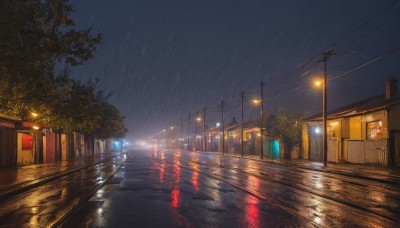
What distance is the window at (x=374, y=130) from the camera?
104 ft

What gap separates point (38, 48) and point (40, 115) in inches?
458

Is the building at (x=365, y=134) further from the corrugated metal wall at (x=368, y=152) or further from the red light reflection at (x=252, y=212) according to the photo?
the red light reflection at (x=252, y=212)

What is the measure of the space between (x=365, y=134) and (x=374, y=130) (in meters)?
1.68

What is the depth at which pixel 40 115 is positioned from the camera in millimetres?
27438

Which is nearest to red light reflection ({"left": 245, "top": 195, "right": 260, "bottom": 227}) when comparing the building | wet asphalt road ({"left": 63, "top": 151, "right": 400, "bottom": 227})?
wet asphalt road ({"left": 63, "top": 151, "right": 400, "bottom": 227})

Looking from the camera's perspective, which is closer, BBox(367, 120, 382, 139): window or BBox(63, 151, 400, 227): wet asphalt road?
BBox(63, 151, 400, 227): wet asphalt road

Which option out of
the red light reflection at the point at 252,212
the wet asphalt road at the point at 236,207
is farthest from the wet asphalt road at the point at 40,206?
the red light reflection at the point at 252,212

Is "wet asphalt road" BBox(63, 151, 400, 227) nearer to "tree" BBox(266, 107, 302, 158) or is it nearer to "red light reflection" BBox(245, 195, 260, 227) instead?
"red light reflection" BBox(245, 195, 260, 227)

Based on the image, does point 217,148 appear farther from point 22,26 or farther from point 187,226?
point 187,226

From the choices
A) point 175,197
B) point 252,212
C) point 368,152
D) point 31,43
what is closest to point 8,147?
point 31,43

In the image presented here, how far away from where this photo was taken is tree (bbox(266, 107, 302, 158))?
4412 centimetres

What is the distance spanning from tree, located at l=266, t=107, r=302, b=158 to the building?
1.36 meters

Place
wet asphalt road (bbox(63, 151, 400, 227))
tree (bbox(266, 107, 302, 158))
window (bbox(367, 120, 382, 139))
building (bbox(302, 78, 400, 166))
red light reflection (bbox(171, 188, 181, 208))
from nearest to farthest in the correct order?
1. wet asphalt road (bbox(63, 151, 400, 227))
2. red light reflection (bbox(171, 188, 181, 208))
3. building (bbox(302, 78, 400, 166))
4. window (bbox(367, 120, 382, 139))
5. tree (bbox(266, 107, 302, 158))

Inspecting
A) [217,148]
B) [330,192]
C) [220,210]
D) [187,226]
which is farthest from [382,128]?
[217,148]
